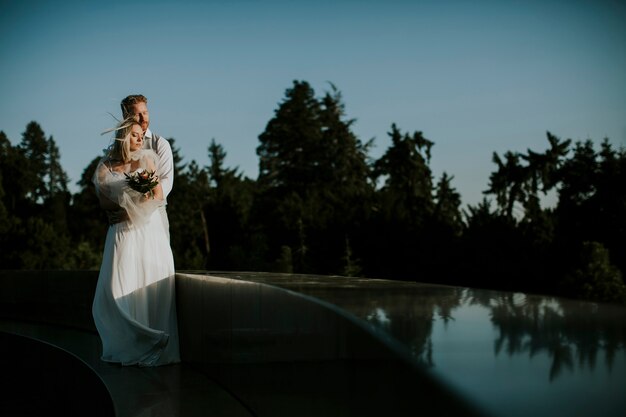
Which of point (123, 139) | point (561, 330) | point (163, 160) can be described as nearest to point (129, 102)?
point (123, 139)

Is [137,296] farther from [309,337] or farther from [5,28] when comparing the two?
[5,28]

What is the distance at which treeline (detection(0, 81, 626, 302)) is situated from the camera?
48875 millimetres

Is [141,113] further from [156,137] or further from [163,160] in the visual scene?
[163,160]

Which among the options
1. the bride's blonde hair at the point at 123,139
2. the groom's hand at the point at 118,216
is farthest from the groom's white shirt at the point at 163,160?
the groom's hand at the point at 118,216

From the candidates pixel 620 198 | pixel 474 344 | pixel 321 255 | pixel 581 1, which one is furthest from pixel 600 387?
pixel 581 1

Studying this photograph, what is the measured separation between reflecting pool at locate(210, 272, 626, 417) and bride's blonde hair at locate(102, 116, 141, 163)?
4.36 meters

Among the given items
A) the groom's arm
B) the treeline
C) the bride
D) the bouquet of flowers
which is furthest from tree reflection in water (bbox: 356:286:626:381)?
the treeline

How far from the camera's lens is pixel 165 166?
742cm

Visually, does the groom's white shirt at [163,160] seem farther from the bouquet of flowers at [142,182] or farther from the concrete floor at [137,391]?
A: the concrete floor at [137,391]

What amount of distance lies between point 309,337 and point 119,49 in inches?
2089

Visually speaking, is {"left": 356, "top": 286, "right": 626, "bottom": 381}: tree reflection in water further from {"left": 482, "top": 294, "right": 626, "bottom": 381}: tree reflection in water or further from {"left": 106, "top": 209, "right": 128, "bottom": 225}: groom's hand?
{"left": 106, "top": 209, "right": 128, "bottom": 225}: groom's hand

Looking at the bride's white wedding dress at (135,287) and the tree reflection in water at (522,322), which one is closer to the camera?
the tree reflection in water at (522,322)

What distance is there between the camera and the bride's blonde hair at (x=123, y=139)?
7215mm

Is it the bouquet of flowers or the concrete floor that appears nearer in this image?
the concrete floor
